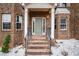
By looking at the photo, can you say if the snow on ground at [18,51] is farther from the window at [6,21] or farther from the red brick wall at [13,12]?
the window at [6,21]

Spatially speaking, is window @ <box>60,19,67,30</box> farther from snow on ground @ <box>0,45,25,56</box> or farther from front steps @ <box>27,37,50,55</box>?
snow on ground @ <box>0,45,25,56</box>

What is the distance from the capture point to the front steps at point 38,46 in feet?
21.2

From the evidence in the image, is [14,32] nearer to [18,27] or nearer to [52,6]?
[18,27]

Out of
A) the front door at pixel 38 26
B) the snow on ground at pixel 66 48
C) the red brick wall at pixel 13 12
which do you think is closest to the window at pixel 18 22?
the red brick wall at pixel 13 12

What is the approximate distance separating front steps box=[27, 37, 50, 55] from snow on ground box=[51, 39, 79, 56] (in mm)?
88

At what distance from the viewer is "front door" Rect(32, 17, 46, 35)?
6.51 m

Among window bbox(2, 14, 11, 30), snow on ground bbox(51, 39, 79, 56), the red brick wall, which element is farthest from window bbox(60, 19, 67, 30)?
window bbox(2, 14, 11, 30)

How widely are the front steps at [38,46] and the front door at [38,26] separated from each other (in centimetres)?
8

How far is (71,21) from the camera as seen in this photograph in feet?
21.3

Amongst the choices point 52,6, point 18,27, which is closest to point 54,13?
point 52,6

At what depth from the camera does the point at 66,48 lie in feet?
21.4

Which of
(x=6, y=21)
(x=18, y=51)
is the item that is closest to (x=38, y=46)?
(x=18, y=51)

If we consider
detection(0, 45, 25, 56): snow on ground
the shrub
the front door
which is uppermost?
the front door

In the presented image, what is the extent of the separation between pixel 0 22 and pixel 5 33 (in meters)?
0.16
